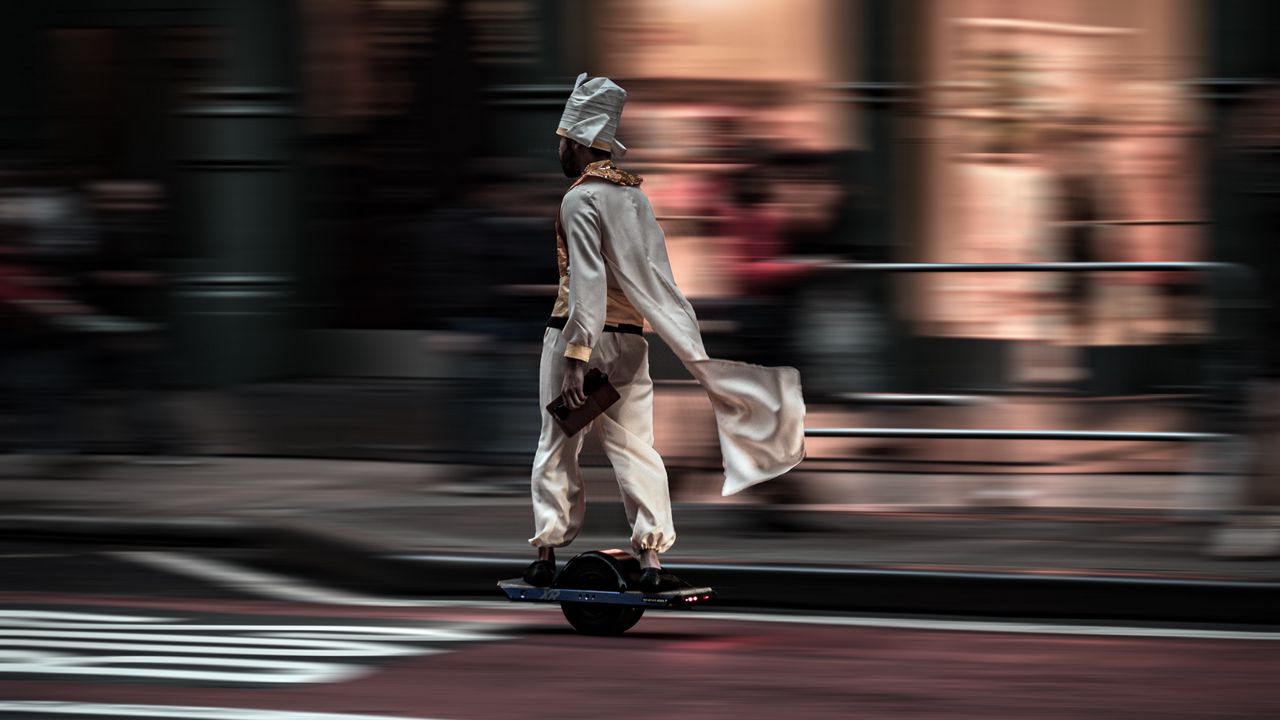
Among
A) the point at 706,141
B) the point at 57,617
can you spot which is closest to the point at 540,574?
the point at 57,617

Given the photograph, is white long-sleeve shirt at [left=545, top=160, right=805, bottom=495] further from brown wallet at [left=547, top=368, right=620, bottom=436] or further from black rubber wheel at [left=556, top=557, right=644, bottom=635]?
black rubber wheel at [left=556, top=557, right=644, bottom=635]

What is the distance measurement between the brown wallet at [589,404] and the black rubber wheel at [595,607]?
1.53 ft

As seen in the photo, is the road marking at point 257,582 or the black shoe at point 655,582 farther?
the road marking at point 257,582

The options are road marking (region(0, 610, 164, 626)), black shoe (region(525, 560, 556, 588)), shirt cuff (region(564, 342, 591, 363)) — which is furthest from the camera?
road marking (region(0, 610, 164, 626))

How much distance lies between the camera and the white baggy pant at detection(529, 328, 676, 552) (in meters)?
6.93

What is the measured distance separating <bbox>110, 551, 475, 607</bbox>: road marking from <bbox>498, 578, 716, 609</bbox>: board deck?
3.14 feet

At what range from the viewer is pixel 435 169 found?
1399 cm

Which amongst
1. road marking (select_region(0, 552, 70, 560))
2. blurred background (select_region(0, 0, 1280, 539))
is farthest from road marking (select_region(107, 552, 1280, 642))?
blurred background (select_region(0, 0, 1280, 539))

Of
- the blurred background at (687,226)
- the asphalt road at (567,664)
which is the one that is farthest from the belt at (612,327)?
the blurred background at (687,226)

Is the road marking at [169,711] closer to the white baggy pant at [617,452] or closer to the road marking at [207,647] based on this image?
the road marking at [207,647]

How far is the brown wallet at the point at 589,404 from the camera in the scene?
6785mm

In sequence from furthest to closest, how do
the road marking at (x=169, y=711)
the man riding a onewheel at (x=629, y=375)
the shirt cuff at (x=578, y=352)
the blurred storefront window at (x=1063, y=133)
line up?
the blurred storefront window at (x=1063, y=133), the man riding a onewheel at (x=629, y=375), the shirt cuff at (x=578, y=352), the road marking at (x=169, y=711)

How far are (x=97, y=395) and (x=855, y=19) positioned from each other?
15.6 ft

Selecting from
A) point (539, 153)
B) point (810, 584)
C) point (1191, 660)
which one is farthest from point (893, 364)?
point (539, 153)
